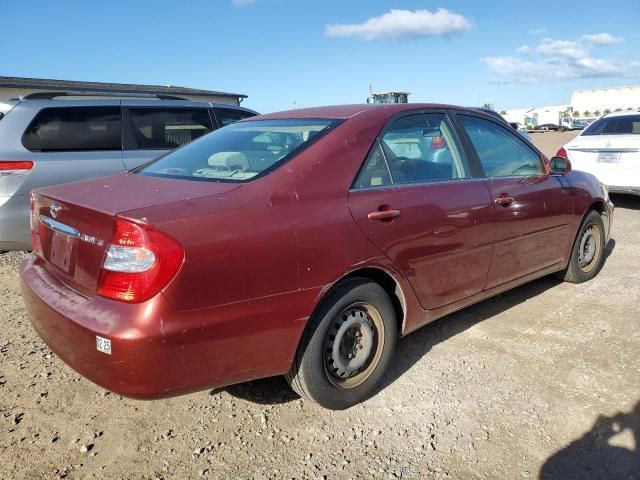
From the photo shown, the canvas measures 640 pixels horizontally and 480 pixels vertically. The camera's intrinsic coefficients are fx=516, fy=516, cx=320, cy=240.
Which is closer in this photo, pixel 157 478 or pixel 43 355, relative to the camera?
pixel 157 478

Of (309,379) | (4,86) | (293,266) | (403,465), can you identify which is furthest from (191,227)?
(4,86)

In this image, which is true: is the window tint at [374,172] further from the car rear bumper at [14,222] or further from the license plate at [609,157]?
the license plate at [609,157]

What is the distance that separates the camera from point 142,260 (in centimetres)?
204

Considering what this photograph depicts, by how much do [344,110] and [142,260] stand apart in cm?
162

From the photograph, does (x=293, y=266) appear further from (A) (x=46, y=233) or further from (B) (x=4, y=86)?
(B) (x=4, y=86)

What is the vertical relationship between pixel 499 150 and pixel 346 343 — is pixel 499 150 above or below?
above

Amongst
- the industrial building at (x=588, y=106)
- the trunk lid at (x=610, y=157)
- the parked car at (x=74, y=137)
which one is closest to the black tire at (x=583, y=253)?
the trunk lid at (x=610, y=157)

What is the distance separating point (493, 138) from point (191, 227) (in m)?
2.57

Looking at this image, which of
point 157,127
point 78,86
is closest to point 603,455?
point 157,127

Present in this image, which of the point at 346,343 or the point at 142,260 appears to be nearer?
the point at 142,260

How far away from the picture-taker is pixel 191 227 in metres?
2.10

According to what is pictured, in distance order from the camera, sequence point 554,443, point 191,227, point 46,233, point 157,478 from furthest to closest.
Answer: point 46,233
point 554,443
point 157,478
point 191,227

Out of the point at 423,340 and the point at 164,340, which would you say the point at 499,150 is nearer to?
the point at 423,340

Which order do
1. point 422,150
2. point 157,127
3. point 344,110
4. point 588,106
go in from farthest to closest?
point 588,106 → point 157,127 → point 422,150 → point 344,110
